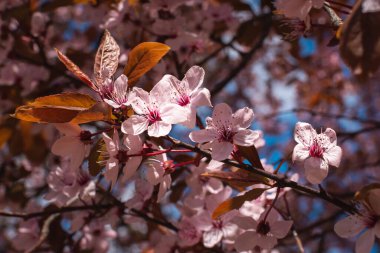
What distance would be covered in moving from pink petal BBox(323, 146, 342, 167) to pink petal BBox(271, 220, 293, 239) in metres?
0.26

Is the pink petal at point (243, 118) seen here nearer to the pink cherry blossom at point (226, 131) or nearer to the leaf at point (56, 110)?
the pink cherry blossom at point (226, 131)

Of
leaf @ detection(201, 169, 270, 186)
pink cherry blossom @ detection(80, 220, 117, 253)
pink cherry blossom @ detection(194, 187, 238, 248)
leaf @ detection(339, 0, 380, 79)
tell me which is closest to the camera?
leaf @ detection(339, 0, 380, 79)

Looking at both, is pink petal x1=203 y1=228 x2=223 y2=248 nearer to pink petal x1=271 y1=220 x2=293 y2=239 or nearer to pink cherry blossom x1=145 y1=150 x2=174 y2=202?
pink petal x1=271 y1=220 x2=293 y2=239

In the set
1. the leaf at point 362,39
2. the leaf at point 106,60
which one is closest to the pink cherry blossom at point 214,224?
the leaf at point 106,60

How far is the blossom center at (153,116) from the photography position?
121 cm

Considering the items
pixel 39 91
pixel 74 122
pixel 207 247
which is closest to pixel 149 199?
pixel 207 247

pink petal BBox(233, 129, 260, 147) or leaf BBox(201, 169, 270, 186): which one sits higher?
pink petal BBox(233, 129, 260, 147)

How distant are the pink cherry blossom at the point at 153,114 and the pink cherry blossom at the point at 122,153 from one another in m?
0.05

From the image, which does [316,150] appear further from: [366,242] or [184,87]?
[184,87]

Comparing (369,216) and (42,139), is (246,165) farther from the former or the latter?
(42,139)

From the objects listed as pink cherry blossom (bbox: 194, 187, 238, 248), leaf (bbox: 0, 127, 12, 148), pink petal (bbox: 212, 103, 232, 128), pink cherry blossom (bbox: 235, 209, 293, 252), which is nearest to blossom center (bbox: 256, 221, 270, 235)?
pink cherry blossom (bbox: 235, 209, 293, 252)

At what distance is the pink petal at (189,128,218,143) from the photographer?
1221 mm

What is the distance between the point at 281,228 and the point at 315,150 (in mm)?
288

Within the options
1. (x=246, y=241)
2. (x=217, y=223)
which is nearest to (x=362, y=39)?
(x=246, y=241)
